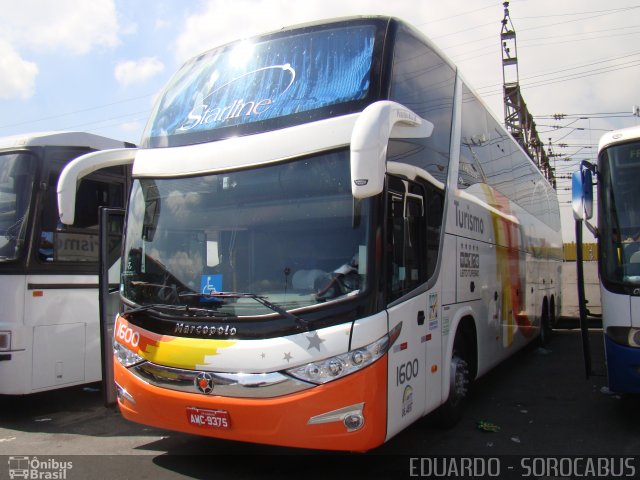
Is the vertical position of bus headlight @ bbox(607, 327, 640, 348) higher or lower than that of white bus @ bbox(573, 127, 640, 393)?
lower

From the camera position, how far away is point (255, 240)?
4.42 meters

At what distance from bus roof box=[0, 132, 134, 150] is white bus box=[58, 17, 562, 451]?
184 cm

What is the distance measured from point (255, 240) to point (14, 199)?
3737 mm

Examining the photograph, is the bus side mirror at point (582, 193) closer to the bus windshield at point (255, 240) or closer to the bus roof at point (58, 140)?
the bus windshield at point (255, 240)

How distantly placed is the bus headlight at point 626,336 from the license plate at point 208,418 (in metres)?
3.91

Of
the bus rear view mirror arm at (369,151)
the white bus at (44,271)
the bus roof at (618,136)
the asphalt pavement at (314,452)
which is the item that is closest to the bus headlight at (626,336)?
the asphalt pavement at (314,452)

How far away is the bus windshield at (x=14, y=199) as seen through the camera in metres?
6.40

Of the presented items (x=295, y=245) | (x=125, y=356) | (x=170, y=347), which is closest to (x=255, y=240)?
(x=295, y=245)

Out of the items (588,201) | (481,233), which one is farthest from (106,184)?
(588,201)

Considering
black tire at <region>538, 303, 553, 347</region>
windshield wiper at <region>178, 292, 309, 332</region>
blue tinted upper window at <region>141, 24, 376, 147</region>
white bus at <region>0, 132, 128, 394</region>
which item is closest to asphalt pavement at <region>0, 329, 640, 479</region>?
white bus at <region>0, 132, 128, 394</region>

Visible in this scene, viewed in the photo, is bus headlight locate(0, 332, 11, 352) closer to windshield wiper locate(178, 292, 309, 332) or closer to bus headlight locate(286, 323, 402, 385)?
windshield wiper locate(178, 292, 309, 332)

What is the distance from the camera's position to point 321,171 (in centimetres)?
431

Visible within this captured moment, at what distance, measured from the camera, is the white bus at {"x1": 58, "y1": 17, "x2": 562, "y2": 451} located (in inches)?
157

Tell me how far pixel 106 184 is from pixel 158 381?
367 centimetres
